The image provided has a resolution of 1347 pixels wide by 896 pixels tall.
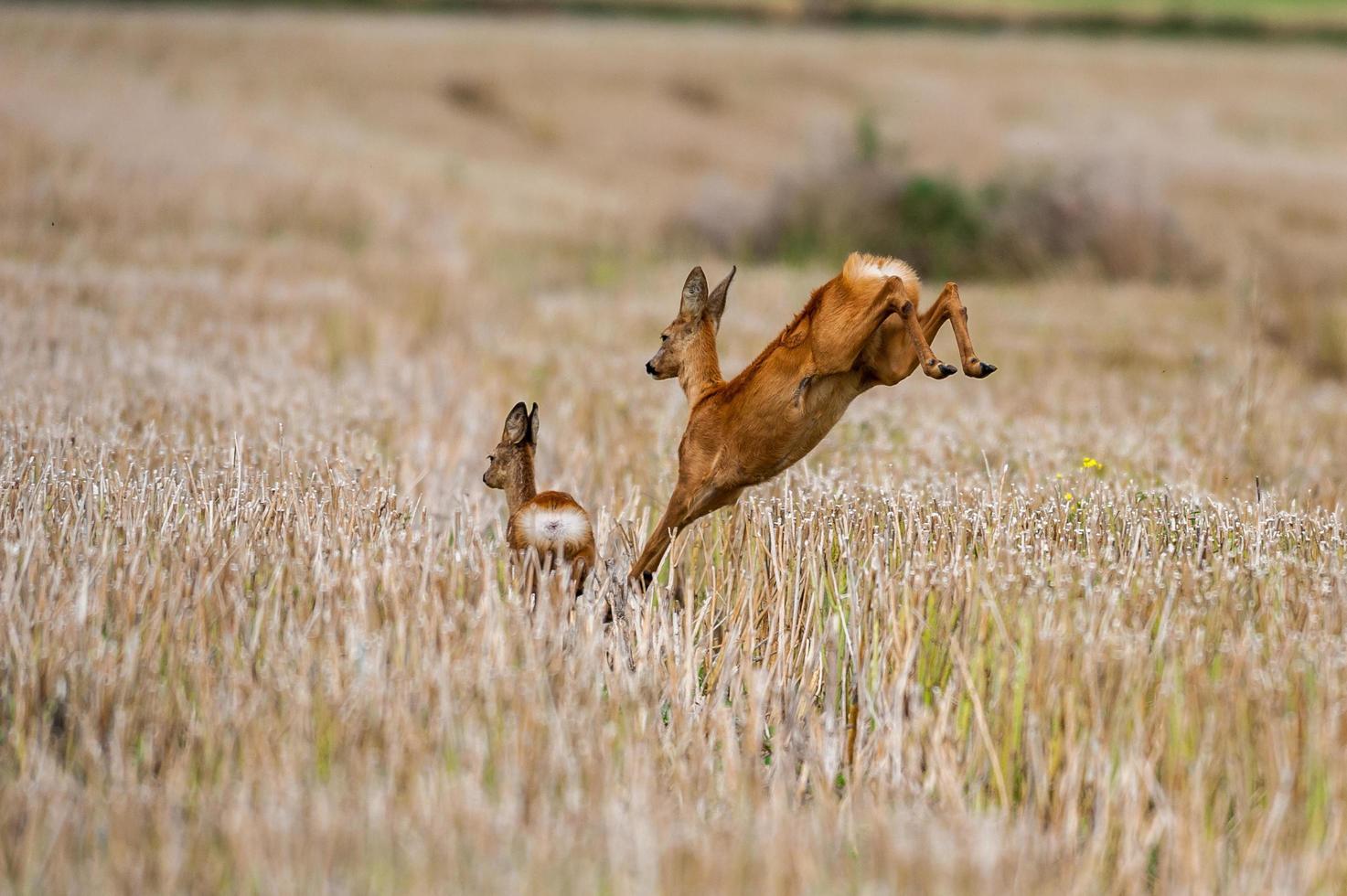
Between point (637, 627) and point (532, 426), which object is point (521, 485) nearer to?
point (532, 426)

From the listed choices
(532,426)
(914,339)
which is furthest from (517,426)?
(914,339)

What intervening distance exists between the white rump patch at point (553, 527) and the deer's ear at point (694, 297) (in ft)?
2.56

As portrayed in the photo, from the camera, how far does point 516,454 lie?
5477 mm

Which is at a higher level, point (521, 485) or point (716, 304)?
point (716, 304)

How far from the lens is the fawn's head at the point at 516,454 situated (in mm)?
5430

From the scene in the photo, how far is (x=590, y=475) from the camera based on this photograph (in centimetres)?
758

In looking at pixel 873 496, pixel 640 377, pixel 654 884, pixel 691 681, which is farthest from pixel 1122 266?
pixel 654 884

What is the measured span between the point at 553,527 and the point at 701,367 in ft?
2.49

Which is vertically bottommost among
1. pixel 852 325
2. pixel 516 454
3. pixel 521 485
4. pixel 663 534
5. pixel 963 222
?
pixel 663 534

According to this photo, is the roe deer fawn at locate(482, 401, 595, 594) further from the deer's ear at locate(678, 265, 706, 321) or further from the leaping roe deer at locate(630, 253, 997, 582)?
the deer's ear at locate(678, 265, 706, 321)

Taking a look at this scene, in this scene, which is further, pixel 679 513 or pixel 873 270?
pixel 679 513

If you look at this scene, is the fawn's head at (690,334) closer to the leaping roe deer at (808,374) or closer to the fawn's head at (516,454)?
the leaping roe deer at (808,374)

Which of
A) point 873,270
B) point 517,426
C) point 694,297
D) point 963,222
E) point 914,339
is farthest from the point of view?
point 963,222

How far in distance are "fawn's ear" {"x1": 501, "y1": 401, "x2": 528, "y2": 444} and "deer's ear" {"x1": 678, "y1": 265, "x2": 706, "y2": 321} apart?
2.31ft
